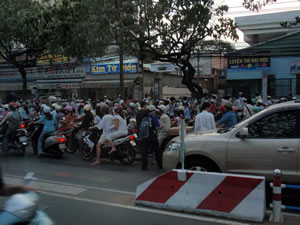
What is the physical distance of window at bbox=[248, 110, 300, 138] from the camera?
489 cm

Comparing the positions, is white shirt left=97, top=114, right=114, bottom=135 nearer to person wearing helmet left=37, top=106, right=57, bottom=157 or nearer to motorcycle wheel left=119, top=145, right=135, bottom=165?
motorcycle wheel left=119, top=145, right=135, bottom=165

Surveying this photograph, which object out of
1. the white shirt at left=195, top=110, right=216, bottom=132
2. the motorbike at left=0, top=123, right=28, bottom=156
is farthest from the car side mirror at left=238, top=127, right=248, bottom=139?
the motorbike at left=0, top=123, right=28, bottom=156

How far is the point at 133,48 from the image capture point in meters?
12.7

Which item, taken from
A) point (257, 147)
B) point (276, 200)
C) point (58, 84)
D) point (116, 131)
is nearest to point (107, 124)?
point (116, 131)

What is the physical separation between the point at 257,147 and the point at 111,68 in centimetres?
2192

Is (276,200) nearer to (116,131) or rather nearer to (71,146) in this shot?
(116,131)

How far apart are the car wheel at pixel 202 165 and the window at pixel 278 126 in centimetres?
83

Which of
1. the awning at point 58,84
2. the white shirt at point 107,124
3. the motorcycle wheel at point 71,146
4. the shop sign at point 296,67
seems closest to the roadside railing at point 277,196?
the white shirt at point 107,124

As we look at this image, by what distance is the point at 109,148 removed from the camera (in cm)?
844

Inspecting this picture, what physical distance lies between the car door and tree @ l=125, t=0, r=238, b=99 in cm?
733

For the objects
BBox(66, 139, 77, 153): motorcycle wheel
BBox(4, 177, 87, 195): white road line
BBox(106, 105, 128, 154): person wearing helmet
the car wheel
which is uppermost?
BBox(106, 105, 128, 154): person wearing helmet

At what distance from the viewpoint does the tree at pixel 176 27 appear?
37.5ft

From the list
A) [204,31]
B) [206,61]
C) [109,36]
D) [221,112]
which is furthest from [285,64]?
[206,61]

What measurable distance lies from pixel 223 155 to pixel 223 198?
928 mm
